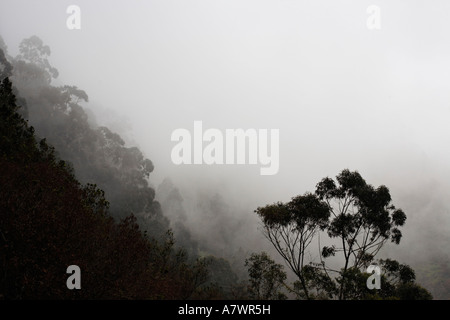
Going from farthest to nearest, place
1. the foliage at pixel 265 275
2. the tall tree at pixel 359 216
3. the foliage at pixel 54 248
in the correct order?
the foliage at pixel 265 275 → the tall tree at pixel 359 216 → the foliage at pixel 54 248

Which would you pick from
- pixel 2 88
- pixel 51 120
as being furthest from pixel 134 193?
pixel 2 88

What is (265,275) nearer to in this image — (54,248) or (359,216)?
(359,216)

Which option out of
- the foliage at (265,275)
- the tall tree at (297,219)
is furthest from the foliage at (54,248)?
the foliage at (265,275)

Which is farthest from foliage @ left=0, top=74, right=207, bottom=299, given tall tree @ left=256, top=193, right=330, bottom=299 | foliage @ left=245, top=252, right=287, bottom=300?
foliage @ left=245, top=252, right=287, bottom=300

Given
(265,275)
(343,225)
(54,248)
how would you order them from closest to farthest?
1. (54,248)
2. (343,225)
3. (265,275)

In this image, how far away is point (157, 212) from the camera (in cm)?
6794

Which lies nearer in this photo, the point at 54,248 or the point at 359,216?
the point at 54,248

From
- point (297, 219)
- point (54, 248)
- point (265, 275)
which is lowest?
point (265, 275)

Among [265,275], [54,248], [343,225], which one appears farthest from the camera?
[265,275]

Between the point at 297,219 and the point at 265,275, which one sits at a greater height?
the point at 297,219

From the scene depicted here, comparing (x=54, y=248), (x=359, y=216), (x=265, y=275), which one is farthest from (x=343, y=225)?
(x=54, y=248)

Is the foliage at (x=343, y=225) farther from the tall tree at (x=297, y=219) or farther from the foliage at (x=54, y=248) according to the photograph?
the foliage at (x=54, y=248)

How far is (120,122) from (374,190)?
110164 millimetres
